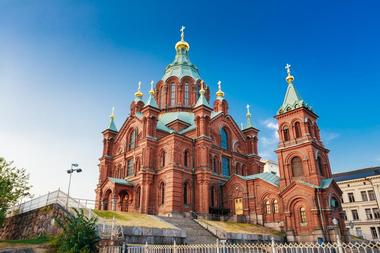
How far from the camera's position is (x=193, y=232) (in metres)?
24.1

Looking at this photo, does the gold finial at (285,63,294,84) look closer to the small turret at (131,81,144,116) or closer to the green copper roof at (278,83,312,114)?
the green copper roof at (278,83,312,114)

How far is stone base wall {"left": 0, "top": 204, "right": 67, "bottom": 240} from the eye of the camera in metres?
Result: 20.1

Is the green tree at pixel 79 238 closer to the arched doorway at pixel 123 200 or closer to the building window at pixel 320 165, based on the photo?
the arched doorway at pixel 123 200

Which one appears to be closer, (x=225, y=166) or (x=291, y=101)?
(x=291, y=101)

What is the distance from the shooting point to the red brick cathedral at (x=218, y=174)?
95.1ft

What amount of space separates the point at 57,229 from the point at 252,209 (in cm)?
2057

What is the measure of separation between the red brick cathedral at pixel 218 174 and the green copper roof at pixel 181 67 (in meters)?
8.75

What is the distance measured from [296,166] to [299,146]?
221cm

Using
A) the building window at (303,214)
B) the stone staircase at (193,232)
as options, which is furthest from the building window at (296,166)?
the stone staircase at (193,232)

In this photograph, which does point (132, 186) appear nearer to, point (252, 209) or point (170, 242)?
point (252, 209)

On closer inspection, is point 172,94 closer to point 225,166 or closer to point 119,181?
point 225,166

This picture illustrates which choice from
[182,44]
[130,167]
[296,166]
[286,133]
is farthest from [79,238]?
[182,44]

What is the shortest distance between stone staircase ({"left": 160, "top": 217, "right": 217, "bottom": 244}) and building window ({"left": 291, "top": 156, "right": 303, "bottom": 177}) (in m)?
12.4

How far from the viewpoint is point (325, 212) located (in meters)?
27.5
